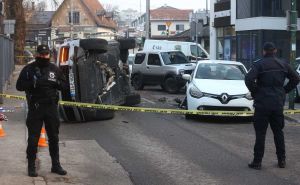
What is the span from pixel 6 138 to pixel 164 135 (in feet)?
10.2

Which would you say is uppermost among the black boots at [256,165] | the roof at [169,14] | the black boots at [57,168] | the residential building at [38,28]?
the roof at [169,14]

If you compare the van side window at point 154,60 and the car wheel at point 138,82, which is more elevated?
the van side window at point 154,60

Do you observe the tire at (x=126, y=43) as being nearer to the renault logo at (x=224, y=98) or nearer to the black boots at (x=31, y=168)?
the renault logo at (x=224, y=98)

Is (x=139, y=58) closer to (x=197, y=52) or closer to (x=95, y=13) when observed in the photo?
(x=197, y=52)

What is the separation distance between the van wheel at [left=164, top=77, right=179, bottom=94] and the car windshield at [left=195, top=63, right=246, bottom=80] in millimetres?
7652

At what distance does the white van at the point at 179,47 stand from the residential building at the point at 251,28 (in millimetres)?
4026

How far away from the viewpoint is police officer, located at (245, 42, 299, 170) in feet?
27.1

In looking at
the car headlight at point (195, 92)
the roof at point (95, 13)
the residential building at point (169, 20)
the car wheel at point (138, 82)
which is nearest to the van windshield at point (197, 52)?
the car wheel at point (138, 82)

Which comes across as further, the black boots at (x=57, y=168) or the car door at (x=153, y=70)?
the car door at (x=153, y=70)

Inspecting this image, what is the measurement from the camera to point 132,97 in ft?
52.9

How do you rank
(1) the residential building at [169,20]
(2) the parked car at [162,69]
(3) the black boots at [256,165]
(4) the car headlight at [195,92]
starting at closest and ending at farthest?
(3) the black boots at [256,165], (4) the car headlight at [195,92], (2) the parked car at [162,69], (1) the residential building at [169,20]

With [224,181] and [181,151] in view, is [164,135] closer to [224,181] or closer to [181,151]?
[181,151]

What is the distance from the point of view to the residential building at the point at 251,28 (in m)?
33.3

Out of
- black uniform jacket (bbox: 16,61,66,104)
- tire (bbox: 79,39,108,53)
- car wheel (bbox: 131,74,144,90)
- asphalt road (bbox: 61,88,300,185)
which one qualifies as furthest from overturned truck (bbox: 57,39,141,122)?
car wheel (bbox: 131,74,144,90)
